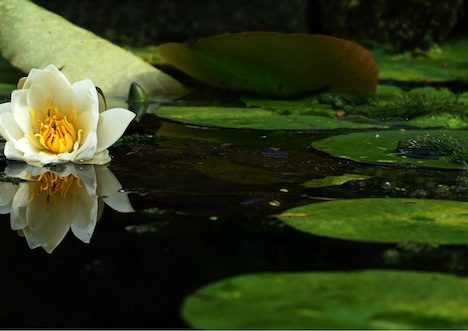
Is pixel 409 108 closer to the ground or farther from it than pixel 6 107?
closer to the ground

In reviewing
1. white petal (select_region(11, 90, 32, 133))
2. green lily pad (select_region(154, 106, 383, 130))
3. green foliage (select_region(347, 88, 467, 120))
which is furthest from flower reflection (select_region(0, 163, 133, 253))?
green foliage (select_region(347, 88, 467, 120))

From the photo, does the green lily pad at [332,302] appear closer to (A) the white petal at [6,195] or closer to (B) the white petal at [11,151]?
(A) the white petal at [6,195]

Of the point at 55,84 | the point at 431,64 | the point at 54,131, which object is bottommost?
the point at 431,64

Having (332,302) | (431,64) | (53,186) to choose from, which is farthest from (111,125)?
(431,64)

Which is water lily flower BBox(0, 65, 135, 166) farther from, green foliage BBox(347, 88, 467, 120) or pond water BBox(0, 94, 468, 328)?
green foliage BBox(347, 88, 467, 120)

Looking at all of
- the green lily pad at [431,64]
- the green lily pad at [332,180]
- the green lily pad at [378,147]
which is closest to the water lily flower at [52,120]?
the green lily pad at [332,180]

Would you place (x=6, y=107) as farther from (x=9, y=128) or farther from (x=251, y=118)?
(x=251, y=118)

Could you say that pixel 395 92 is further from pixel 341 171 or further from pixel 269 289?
pixel 269 289
